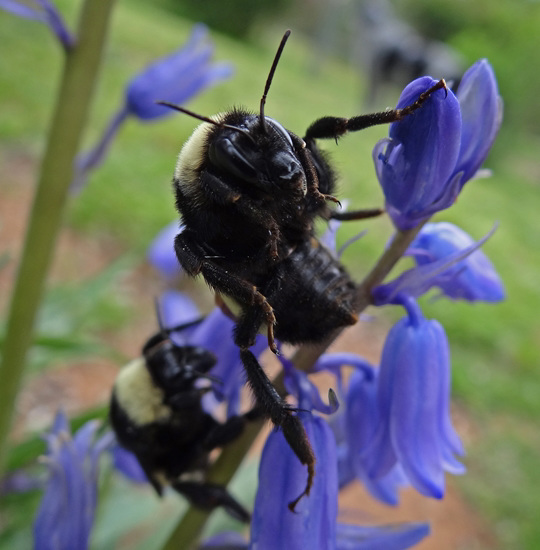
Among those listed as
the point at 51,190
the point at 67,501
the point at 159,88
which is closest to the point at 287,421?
the point at 67,501

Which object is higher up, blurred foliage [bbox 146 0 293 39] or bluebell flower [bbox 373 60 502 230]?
bluebell flower [bbox 373 60 502 230]

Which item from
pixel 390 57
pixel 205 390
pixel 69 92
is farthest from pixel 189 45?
pixel 390 57

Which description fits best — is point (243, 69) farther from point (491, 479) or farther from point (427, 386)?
point (427, 386)

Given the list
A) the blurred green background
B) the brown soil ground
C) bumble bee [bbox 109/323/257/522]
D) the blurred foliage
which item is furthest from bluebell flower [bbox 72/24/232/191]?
the blurred foliage

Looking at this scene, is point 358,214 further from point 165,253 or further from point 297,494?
point 165,253

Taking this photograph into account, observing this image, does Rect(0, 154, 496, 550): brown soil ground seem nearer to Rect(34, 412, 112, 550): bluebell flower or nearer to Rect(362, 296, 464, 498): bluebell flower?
→ Rect(34, 412, 112, 550): bluebell flower
